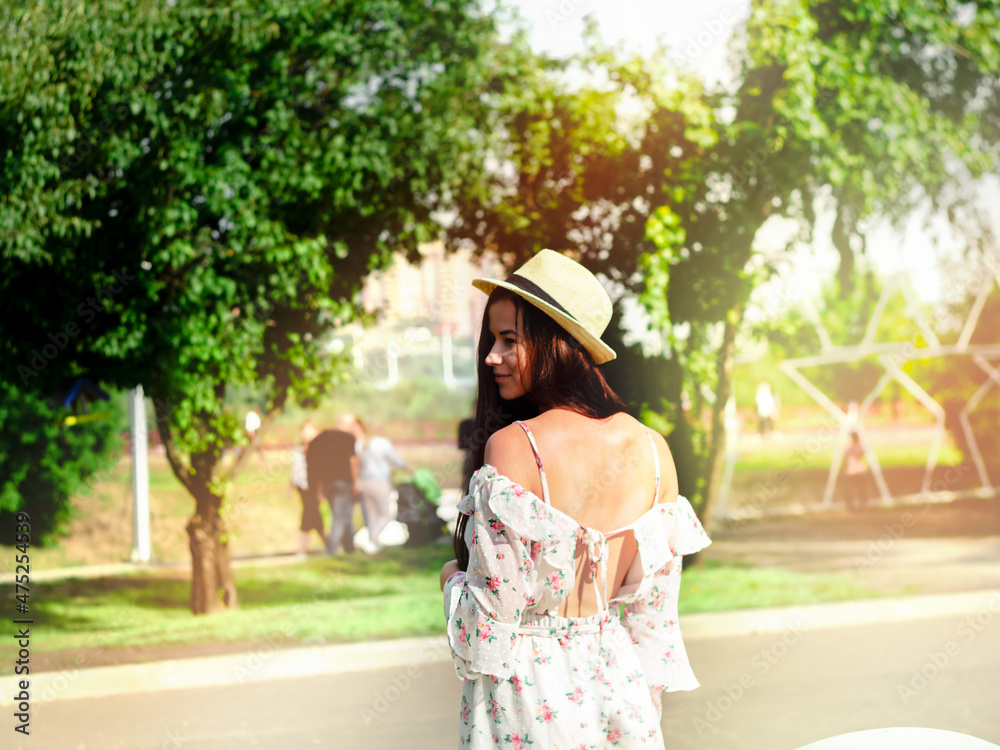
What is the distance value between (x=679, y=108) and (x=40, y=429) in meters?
6.15

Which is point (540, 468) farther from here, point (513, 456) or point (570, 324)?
point (570, 324)

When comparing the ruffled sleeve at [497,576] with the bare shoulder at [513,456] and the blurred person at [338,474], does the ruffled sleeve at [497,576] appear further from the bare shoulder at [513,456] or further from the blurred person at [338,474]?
the blurred person at [338,474]

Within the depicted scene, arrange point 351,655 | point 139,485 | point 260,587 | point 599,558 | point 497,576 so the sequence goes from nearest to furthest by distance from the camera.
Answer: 1. point 497,576
2. point 599,558
3. point 351,655
4. point 260,587
5. point 139,485

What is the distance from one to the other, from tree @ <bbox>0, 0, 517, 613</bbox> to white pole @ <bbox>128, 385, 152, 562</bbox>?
3.73 feet

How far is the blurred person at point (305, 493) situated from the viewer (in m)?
7.89

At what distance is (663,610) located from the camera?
1.89 m

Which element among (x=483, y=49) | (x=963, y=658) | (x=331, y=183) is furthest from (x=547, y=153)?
(x=963, y=658)

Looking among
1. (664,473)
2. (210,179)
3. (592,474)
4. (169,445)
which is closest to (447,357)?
(169,445)

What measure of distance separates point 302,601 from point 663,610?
19.7ft

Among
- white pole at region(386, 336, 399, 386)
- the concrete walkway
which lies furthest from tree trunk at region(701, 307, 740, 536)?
white pole at region(386, 336, 399, 386)

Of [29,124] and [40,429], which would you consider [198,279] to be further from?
[40,429]

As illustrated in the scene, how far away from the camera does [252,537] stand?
7.73 meters

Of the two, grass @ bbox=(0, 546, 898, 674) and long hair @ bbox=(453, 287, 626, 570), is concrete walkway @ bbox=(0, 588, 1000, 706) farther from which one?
long hair @ bbox=(453, 287, 626, 570)

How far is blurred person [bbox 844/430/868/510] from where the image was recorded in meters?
8.90
